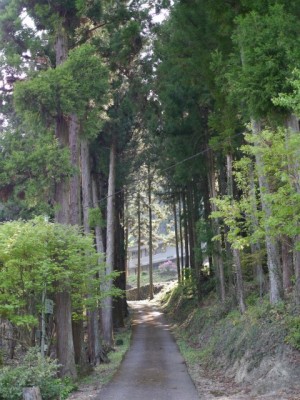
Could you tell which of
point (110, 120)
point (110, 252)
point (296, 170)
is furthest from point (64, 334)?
point (110, 120)

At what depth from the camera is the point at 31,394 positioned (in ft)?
24.5

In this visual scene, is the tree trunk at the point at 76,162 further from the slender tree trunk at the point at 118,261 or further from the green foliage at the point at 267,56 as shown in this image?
the slender tree trunk at the point at 118,261

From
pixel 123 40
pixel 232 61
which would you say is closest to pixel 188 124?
pixel 123 40

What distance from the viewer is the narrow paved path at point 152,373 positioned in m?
10.4

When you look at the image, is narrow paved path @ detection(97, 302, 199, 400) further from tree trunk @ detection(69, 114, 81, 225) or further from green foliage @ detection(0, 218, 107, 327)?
tree trunk @ detection(69, 114, 81, 225)

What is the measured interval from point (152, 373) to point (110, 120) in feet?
35.2

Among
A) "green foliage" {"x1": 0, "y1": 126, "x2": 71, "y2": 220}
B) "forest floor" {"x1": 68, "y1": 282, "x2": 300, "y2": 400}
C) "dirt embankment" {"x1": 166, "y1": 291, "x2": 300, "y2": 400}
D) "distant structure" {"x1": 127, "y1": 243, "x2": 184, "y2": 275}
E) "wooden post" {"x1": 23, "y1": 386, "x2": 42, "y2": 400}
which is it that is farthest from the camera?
"distant structure" {"x1": 127, "y1": 243, "x2": 184, "y2": 275}

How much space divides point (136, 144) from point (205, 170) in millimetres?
4694

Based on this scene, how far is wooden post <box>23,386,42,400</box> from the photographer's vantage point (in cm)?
744

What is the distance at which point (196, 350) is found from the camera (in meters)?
17.3

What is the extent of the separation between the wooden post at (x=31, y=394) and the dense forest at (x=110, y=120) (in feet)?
7.59

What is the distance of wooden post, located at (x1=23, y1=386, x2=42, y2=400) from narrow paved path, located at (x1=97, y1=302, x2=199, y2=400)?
287 cm

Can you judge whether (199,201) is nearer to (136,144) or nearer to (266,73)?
(136,144)

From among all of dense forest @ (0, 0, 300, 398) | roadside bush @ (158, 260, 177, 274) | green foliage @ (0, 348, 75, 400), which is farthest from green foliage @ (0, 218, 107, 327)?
roadside bush @ (158, 260, 177, 274)
